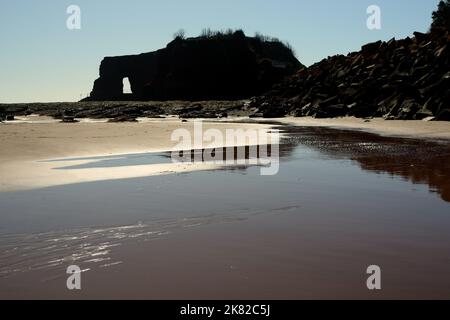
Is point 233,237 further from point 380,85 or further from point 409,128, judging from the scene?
point 380,85

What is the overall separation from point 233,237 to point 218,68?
81.1 metres

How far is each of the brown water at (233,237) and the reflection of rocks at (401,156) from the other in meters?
0.11

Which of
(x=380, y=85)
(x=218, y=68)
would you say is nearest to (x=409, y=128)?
(x=380, y=85)

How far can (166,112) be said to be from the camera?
40656 millimetres

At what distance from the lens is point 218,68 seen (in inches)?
3282

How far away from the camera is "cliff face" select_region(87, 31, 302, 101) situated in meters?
76.7

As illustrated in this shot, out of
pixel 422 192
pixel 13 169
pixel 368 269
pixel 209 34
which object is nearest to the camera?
pixel 368 269

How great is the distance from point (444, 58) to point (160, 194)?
20.2m

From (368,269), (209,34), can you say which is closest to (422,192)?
(368,269)

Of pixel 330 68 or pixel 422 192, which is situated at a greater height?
pixel 330 68

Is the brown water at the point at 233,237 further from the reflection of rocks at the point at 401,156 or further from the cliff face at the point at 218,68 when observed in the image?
the cliff face at the point at 218,68

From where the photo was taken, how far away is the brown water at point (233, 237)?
120 inches
